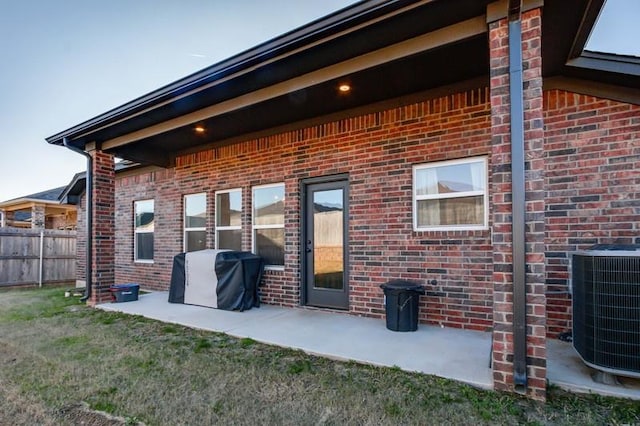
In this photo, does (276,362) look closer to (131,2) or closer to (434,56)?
(434,56)

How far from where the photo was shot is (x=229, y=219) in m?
6.76

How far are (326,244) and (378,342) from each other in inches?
81.7

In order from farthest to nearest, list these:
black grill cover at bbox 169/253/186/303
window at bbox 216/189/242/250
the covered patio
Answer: window at bbox 216/189/242/250 → black grill cover at bbox 169/253/186/303 → the covered patio

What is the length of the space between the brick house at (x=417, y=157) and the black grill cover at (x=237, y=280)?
31 cm

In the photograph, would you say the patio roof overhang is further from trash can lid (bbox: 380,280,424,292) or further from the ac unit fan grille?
trash can lid (bbox: 380,280,424,292)

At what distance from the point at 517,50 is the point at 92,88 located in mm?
11334

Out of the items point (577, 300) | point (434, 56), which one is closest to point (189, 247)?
point (434, 56)

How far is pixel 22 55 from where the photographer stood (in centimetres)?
919

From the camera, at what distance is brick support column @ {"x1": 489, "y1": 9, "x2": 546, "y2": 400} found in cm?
246

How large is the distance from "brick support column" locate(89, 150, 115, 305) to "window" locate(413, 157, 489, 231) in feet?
18.7

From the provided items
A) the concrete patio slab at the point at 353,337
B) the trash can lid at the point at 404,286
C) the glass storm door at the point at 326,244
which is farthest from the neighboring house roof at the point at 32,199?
the trash can lid at the point at 404,286

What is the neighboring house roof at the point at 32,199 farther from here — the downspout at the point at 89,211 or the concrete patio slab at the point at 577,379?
the concrete patio slab at the point at 577,379

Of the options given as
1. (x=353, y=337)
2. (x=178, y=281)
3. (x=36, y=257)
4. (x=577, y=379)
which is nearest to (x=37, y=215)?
(x=36, y=257)

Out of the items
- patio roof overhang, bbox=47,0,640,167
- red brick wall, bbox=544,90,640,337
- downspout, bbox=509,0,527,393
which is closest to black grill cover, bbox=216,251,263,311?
patio roof overhang, bbox=47,0,640,167
